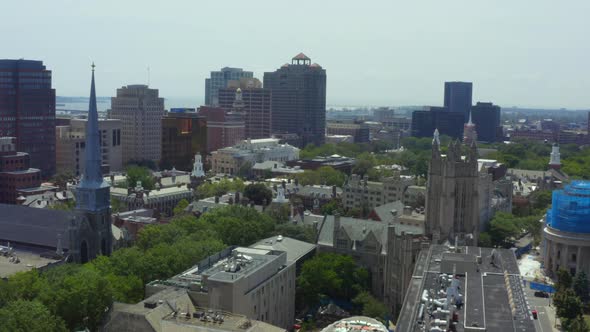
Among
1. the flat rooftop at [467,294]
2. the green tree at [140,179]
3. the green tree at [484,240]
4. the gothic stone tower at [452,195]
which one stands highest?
the gothic stone tower at [452,195]

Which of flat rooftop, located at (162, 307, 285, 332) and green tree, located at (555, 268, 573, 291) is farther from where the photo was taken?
green tree, located at (555, 268, 573, 291)

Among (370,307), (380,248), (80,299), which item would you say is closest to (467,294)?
(370,307)

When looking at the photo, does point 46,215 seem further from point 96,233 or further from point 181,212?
point 181,212

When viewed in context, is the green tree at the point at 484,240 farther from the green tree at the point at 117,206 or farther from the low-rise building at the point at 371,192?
the green tree at the point at 117,206

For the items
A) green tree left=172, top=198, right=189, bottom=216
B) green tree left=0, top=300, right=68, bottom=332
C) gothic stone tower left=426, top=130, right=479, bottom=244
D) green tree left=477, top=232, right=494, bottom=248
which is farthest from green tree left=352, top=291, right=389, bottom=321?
green tree left=172, top=198, right=189, bottom=216

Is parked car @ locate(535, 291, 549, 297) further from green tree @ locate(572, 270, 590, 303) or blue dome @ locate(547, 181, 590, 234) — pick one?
blue dome @ locate(547, 181, 590, 234)

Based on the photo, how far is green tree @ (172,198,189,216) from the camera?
14450 cm

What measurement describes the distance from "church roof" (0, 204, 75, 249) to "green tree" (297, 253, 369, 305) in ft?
109

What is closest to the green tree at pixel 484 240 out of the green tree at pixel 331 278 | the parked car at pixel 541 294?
the parked car at pixel 541 294

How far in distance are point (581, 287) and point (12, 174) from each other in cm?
11827

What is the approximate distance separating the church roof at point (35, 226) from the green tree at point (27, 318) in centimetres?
3081

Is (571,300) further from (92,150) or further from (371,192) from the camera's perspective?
(371,192)

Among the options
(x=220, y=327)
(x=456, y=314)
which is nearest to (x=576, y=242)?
(x=456, y=314)

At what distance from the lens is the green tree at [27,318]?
6281 cm
